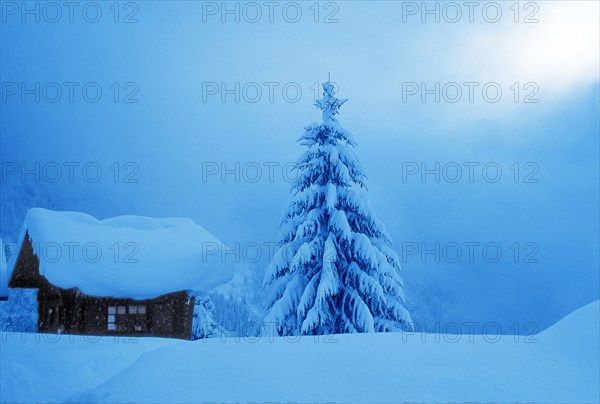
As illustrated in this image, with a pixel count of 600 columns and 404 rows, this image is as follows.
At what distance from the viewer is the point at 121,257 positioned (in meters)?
17.1

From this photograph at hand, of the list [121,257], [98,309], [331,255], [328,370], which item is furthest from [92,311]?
[328,370]

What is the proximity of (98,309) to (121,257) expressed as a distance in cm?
241

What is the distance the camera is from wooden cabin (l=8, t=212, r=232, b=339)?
18.0m

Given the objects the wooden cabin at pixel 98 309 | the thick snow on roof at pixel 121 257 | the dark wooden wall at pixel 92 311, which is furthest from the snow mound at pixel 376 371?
the dark wooden wall at pixel 92 311

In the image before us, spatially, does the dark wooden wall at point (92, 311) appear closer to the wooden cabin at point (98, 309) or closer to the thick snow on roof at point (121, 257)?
the wooden cabin at point (98, 309)

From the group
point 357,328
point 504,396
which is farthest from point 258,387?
point 357,328

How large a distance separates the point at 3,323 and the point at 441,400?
20636 mm

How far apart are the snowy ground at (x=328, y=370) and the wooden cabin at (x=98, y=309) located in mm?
12237

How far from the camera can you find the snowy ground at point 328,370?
14.3ft

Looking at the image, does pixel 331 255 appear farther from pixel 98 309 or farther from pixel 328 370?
pixel 328 370

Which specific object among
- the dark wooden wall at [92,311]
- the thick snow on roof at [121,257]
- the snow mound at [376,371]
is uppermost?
the thick snow on roof at [121,257]

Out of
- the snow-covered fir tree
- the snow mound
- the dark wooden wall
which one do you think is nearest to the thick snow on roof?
the dark wooden wall

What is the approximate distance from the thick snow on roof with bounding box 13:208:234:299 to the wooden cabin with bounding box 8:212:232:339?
0.39 m

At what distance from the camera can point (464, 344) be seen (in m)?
5.65
